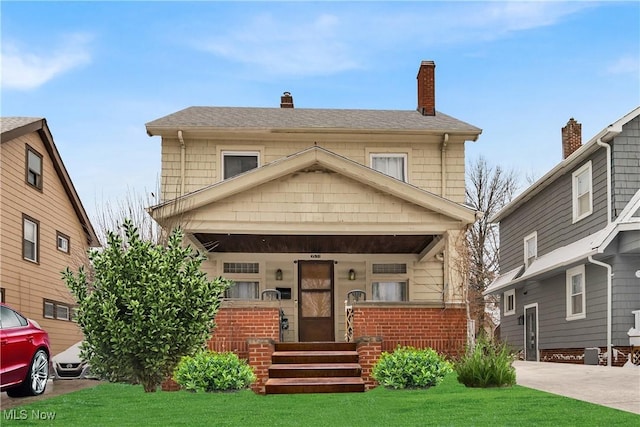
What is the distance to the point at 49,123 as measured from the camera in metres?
24.6

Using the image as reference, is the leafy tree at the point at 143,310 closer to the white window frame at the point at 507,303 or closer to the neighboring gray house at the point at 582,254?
the neighboring gray house at the point at 582,254

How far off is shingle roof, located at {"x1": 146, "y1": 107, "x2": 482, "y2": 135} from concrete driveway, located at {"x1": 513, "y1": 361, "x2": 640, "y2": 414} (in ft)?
26.4

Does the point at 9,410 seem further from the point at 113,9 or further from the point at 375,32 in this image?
the point at 375,32

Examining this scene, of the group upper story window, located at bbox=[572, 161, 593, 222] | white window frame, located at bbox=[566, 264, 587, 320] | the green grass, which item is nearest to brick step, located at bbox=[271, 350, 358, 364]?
the green grass

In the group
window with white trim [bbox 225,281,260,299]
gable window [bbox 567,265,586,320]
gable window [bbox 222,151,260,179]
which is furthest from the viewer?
gable window [bbox 222,151,260,179]

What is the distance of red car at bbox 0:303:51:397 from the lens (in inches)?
456

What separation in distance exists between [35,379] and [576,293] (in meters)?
14.9

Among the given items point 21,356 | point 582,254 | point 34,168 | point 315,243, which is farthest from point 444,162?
point 21,356

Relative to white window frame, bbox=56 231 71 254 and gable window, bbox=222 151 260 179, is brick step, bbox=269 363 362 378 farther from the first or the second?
white window frame, bbox=56 231 71 254

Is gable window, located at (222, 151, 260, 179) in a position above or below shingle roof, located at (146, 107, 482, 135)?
below

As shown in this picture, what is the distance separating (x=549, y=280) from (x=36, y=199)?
52.0ft

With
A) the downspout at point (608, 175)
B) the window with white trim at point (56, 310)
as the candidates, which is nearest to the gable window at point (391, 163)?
the downspout at point (608, 175)

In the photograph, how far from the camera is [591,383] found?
1292 cm

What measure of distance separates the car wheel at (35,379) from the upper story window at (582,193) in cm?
1441
